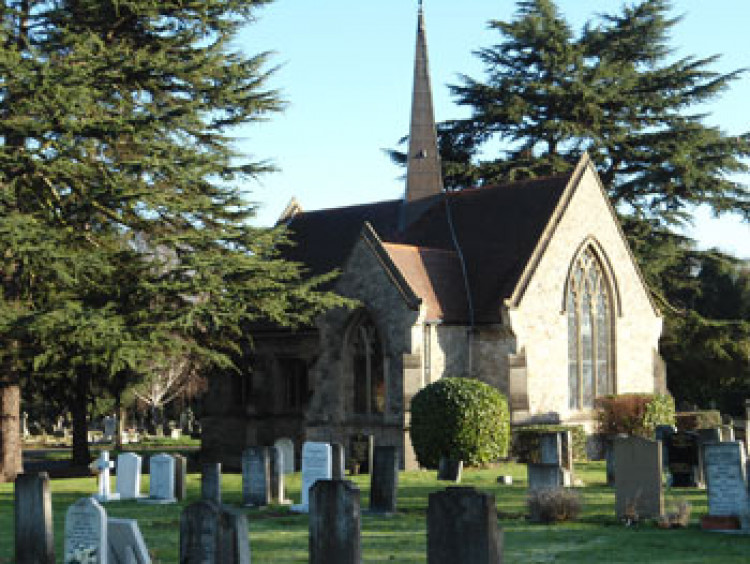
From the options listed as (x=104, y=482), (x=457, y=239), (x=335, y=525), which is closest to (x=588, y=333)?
(x=457, y=239)

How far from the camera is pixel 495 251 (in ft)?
93.3

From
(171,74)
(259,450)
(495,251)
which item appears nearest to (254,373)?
(495,251)

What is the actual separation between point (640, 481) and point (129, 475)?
9265 millimetres

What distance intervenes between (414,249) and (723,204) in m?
16.1

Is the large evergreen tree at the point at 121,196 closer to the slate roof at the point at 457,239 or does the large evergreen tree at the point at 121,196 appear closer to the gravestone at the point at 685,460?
the slate roof at the point at 457,239

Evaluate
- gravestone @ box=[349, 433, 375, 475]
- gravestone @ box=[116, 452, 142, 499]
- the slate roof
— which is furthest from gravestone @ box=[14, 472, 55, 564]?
the slate roof

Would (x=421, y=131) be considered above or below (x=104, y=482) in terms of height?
above

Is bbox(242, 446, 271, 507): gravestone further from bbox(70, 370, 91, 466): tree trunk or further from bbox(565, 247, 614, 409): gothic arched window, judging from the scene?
bbox(565, 247, 614, 409): gothic arched window

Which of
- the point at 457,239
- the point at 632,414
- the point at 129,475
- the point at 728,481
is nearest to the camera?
the point at 728,481

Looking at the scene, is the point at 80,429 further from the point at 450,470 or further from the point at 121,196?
the point at 450,470

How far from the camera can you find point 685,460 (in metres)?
18.6

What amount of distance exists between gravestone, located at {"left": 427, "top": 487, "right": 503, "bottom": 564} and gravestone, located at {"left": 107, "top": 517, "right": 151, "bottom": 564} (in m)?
2.79

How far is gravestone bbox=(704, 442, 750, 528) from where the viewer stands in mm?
13125

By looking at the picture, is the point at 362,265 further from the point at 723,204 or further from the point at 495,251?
the point at 723,204
